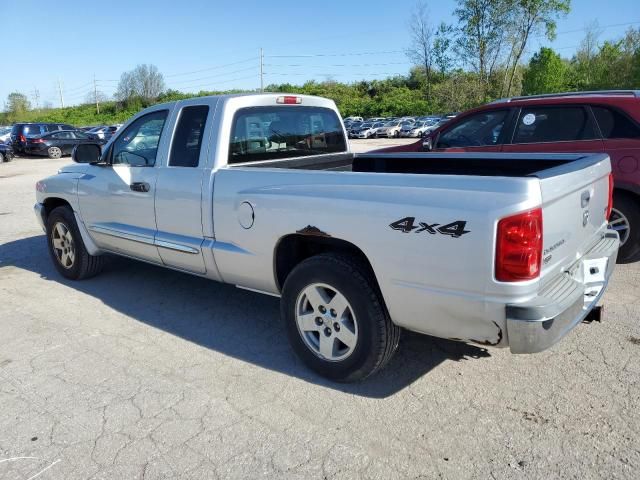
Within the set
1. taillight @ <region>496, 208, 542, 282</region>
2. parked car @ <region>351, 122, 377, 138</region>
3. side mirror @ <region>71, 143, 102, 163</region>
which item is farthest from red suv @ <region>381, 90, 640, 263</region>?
parked car @ <region>351, 122, 377, 138</region>

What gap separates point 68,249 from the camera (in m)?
5.63

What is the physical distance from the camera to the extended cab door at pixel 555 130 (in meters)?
5.52

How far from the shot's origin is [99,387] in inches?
135

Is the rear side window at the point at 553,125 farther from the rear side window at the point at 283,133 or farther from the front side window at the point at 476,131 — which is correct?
the rear side window at the point at 283,133

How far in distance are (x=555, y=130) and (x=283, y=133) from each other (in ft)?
10.6

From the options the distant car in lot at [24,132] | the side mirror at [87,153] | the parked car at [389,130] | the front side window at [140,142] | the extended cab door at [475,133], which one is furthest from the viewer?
the parked car at [389,130]

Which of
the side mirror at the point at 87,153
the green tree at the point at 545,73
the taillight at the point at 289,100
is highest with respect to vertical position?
the green tree at the point at 545,73

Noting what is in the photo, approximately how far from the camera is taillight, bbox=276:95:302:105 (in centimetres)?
447

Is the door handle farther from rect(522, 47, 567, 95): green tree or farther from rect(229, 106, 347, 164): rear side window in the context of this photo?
rect(522, 47, 567, 95): green tree

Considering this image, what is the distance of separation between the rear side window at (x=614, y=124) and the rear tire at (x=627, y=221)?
605mm

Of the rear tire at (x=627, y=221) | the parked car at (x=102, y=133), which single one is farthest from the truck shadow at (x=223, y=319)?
the parked car at (x=102, y=133)

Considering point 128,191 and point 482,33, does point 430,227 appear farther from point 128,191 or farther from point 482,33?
point 482,33

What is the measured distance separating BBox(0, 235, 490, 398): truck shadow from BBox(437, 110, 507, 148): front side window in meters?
3.29

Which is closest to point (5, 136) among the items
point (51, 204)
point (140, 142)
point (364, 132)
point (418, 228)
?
point (364, 132)
